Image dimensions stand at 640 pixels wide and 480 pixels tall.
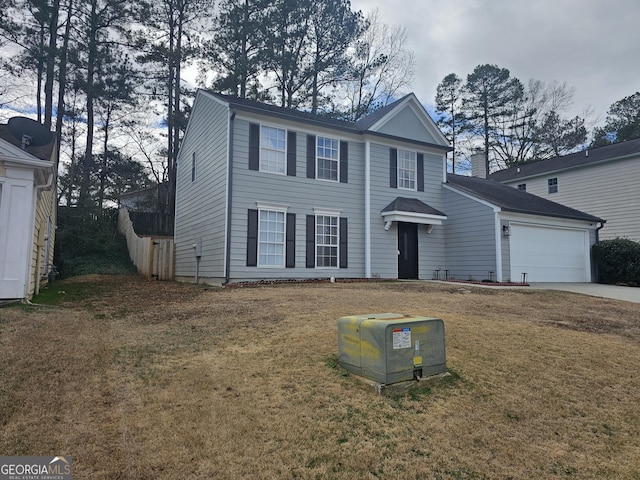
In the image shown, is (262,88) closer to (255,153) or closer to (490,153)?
(255,153)

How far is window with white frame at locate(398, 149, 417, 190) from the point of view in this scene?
15.1m

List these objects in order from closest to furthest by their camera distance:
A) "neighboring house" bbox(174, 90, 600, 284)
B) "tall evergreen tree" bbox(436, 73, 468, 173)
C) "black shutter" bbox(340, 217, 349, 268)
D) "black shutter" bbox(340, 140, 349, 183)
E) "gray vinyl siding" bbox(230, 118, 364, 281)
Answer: "gray vinyl siding" bbox(230, 118, 364, 281), "neighboring house" bbox(174, 90, 600, 284), "black shutter" bbox(340, 217, 349, 268), "black shutter" bbox(340, 140, 349, 183), "tall evergreen tree" bbox(436, 73, 468, 173)

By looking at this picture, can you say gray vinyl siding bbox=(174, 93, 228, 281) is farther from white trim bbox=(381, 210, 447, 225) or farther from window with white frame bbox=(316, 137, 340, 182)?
white trim bbox=(381, 210, 447, 225)

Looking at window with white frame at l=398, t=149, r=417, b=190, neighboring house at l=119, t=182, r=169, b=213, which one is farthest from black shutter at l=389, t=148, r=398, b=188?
neighboring house at l=119, t=182, r=169, b=213

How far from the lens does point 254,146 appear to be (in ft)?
40.9

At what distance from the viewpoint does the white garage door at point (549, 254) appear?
47.0ft

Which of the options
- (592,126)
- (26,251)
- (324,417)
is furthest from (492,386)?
(592,126)

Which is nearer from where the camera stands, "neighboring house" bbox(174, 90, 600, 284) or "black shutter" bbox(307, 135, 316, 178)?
"neighboring house" bbox(174, 90, 600, 284)

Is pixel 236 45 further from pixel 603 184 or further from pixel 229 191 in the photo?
pixel 603 184

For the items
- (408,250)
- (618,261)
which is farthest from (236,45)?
(618,261)

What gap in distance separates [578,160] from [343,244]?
50.2 ft

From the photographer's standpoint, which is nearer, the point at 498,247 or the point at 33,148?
the point at 33,148

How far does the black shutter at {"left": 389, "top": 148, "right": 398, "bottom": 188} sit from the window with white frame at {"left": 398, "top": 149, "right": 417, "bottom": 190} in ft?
0.52

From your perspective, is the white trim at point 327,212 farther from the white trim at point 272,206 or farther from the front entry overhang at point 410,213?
the front entry overhang at point 410,213
